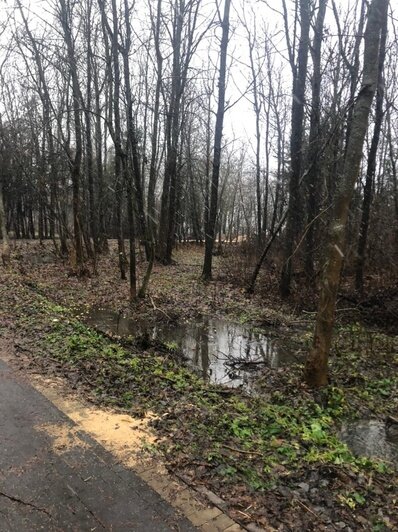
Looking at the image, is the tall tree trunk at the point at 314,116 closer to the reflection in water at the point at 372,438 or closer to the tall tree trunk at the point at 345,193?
the tall tree trunk at the point at 345,193

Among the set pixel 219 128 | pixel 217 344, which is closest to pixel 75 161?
pixel 219 128

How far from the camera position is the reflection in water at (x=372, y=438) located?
4965 mm

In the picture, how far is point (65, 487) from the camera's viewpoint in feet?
11.7

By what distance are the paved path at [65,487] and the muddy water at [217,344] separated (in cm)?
343

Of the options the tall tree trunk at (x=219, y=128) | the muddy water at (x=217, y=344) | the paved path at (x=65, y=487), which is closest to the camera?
the paved path at (x=65, y=487)

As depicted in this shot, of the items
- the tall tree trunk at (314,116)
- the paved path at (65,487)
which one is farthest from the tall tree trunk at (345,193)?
the tall tree trunk at (314,116)

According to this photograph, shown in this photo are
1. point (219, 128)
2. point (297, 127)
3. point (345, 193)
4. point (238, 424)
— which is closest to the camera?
point (238, 424)

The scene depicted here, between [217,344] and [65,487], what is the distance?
5.96m

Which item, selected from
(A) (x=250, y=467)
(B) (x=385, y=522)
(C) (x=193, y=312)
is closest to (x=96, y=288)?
(C) (x=193, y=312)

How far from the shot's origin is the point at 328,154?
1467 centimetres

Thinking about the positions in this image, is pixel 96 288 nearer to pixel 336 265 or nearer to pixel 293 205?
pixel 293 205

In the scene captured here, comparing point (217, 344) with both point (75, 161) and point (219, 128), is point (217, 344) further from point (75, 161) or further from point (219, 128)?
point (75, 161)

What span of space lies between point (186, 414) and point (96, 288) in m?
10.0

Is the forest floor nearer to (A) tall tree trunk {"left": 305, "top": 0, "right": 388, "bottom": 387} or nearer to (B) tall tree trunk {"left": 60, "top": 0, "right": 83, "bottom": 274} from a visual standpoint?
(A) tall tree trunk {"left": 305, "top": 0, "right": 388, "bottom": 387}
